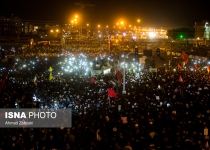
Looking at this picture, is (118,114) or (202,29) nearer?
(118,114)

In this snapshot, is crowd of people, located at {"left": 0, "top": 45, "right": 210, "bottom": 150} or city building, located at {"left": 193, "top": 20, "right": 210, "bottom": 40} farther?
city building, located at {"left": 193, "top": 20, "right": 210, "bottom": 40}

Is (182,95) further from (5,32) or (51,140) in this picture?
(5,32)

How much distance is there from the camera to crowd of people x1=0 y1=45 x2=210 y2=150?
10953 mm

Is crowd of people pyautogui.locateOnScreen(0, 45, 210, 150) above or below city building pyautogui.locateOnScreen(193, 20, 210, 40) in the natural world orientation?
Answer: below

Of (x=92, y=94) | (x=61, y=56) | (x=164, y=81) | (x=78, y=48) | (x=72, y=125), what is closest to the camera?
(x=72, y=125)

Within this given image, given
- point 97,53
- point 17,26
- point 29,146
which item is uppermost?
point 17,26

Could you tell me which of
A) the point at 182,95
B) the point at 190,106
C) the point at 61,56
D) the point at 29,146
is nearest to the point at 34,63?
the point at 61,56

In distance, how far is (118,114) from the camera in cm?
1429

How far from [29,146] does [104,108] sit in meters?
5.33

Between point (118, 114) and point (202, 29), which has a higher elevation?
point (202, 29)

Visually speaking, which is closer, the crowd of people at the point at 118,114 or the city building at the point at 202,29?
the crowd of people at the point at 118,114

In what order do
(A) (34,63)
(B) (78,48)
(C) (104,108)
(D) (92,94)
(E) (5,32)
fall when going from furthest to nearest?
(E) (5,32)
(B) (78,48)
(A) (34,63)
(D) (92,94)
(C) (104,108)

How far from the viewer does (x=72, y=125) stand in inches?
495

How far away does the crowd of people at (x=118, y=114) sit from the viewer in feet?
35.9
